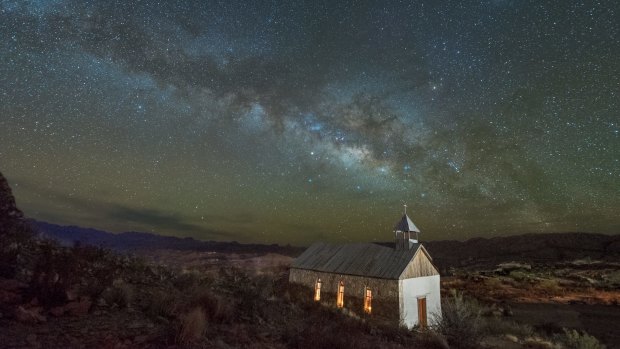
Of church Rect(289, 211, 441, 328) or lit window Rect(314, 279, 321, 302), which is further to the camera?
lit window Rect(314, 279, 321, 302)

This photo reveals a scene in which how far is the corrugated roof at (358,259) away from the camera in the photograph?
2108cm

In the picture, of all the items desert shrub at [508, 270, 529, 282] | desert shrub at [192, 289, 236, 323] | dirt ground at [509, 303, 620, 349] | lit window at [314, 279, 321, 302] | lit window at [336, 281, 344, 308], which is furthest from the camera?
desert shrub at [508, 270, 529, 282]

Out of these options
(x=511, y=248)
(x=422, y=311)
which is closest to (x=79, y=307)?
(x=422, y=311)

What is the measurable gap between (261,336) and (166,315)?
95.8 inches

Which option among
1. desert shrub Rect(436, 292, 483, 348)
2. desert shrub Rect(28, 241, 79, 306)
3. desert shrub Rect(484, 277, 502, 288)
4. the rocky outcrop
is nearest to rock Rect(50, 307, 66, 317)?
desert shrub Rect(28, 241, 79, 306)

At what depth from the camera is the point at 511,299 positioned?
33344mm

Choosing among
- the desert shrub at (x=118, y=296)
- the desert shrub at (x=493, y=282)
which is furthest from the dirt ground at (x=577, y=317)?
the desert shrub at (x=118, y=296)

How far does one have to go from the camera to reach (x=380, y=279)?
20.5 metres

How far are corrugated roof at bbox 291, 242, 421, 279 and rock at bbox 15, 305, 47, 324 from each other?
678 inches

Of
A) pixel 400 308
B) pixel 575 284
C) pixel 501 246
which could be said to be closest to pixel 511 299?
pixel 575 284

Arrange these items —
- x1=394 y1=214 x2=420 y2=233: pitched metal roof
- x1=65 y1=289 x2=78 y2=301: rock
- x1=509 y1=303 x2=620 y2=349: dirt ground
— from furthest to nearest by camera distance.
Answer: x1=394 y1=214 x2=420 y2=233: pitched metal roof < x1=509 y1=303 x2=620 y2=349: dirt ground < x1=65 y1=289 x2=78 y2=301: rock

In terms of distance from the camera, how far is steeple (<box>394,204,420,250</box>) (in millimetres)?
23453

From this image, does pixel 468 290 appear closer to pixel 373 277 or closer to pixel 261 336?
pixel 373 277

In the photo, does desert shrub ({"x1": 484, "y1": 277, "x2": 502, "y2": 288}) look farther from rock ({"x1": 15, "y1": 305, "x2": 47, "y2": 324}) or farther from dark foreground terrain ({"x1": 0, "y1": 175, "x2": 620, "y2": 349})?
Result: rock ({"x1": 15, "y1": 305, "x2": 47, "y2": 324})
